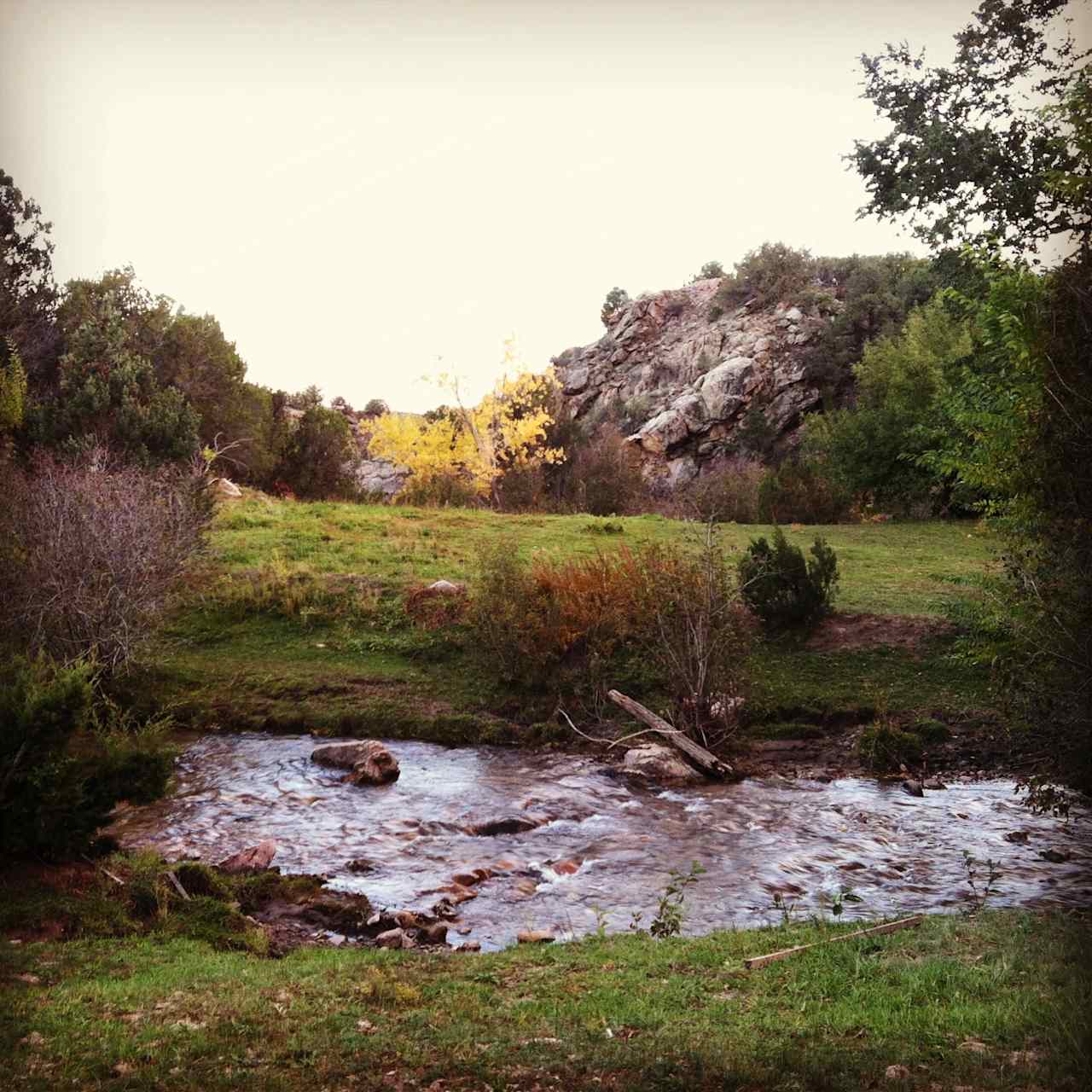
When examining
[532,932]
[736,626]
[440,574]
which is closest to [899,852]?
[532,932]

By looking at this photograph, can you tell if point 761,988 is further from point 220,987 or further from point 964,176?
point 964,176

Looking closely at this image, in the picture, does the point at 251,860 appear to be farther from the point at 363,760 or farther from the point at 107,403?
the point at 107,403

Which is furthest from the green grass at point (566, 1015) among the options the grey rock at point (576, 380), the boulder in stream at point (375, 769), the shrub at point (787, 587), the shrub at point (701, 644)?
the grey rock at point (576, 380)

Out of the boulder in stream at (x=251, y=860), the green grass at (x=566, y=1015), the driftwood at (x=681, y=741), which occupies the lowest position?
the boulder in stream at (x=251, y=860)

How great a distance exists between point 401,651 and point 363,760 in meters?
4.32

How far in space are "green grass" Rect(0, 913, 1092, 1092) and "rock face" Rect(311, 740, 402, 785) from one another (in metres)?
5.77

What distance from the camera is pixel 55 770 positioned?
7070 millimetres

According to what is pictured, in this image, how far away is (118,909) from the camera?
7.09 m

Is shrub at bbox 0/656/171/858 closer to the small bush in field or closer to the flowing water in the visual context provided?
the flowing water

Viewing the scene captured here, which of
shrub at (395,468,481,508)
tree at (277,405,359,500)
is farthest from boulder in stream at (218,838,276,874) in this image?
tree at (277,405,359,500)

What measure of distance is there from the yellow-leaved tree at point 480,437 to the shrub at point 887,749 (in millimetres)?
27217

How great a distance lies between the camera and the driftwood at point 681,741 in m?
12.8

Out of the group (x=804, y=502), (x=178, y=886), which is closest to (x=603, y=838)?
(x=178, y=886)

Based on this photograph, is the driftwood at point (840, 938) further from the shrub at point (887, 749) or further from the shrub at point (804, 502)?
the shrub at point (804, 502)
